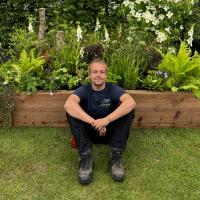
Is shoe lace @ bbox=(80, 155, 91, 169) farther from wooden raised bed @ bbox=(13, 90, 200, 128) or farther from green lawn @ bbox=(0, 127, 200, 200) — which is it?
wooden raised bed @ bbox=(13, 90, 200, 128)

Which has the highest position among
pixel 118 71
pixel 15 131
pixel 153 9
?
pixel 153 9

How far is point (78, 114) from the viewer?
4.94 m

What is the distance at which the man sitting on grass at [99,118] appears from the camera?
4918 millimetres

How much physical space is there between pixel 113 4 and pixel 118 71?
8.74ft

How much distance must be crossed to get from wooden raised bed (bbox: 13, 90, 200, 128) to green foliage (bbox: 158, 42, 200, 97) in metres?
0.14

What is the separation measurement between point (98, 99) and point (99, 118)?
0.74 ft

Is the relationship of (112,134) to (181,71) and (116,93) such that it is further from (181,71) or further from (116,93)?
(181,71)

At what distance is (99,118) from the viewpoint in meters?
5.25

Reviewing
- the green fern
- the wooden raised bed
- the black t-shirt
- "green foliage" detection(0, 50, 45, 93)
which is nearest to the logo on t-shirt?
the black t-shirt

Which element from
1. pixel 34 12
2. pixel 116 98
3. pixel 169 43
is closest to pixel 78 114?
pixel 116 98

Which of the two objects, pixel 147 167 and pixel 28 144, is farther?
pixel 28 144

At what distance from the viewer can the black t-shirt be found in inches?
206

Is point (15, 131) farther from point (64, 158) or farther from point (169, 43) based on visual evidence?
point (169, 43)

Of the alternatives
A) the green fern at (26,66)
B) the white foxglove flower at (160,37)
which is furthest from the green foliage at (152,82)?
the green fern at (26,66)
